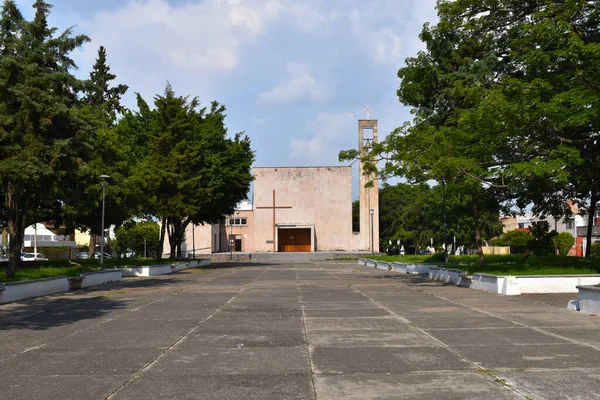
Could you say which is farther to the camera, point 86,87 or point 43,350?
point 86,87

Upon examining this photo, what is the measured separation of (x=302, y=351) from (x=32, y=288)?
14.3 meters

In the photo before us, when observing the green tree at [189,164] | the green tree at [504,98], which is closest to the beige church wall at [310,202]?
the green tree at [189,164]

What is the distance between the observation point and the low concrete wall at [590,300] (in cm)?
1376

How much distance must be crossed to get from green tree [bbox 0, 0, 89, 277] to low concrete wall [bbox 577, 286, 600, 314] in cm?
1788

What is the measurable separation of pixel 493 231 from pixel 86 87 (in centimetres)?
5193

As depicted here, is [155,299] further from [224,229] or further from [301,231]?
[224,229]

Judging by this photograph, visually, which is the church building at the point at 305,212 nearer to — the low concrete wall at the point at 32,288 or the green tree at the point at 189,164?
the green tree at the point at 189,164

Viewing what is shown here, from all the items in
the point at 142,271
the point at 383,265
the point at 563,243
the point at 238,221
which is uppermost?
the point at 238,221

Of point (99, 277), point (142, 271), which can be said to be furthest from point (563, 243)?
point (99, 277)

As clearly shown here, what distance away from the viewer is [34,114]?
22203mm

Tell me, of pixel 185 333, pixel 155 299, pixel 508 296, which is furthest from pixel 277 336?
pixel 508 296

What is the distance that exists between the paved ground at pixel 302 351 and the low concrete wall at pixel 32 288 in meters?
1.99

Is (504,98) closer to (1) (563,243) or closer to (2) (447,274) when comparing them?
(2) (447,274)

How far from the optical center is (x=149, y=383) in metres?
7.38
